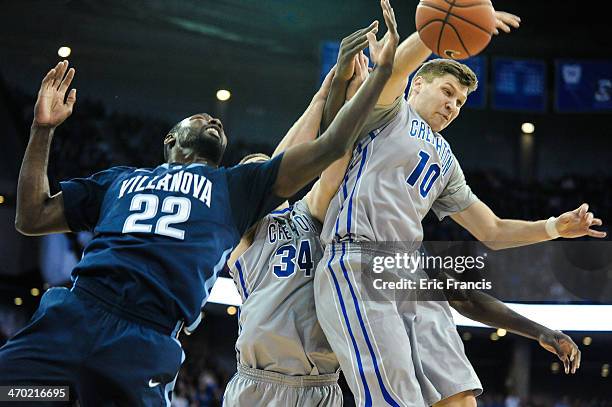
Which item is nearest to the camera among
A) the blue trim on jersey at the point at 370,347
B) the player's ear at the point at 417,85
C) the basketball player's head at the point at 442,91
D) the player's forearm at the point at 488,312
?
the blue trim on jersey at the point at 370,347

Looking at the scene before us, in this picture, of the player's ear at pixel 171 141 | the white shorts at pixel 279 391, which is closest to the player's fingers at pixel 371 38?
the player's ear at pixel 171 141

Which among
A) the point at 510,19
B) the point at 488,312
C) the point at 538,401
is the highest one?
the point at 510,19

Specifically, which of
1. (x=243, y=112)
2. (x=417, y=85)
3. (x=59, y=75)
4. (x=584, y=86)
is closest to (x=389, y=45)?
(x=417, y=85)

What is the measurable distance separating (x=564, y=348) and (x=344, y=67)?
196 centimetres

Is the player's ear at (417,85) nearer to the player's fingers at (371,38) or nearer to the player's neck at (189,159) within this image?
the player's fingers at (371,38)

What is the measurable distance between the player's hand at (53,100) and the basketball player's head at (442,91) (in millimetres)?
1889

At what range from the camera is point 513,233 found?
15.6 feet

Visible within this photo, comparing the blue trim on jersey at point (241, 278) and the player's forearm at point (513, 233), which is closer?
the blue trim on jersey at point (241, 278)

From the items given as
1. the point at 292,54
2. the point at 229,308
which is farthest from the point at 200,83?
the point at 229,308

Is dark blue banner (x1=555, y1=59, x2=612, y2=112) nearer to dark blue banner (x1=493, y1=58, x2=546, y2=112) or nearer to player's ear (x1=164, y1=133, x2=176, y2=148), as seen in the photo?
dark blue banner (x1=493, y1=58, x2=546, y2=112)

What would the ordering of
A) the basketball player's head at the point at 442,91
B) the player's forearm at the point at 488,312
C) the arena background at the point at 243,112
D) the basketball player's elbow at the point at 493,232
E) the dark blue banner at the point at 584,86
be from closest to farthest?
1. the basketball player's head at the point at 442,91
2. the player's forearm at the point at 488,312
3. the basketball player's elbow at the point at 493,232
4. the arena background at the point at 243,112
5. the dark blue banner at the point at 584,86

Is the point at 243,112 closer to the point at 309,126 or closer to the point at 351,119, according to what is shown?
the point at 309,126

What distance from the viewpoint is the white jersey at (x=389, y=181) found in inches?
154

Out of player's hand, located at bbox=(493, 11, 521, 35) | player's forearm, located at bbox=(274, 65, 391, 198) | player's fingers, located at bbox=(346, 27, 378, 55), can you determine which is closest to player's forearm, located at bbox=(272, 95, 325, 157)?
player's fingers, located at bbox=(346, 27, 378, 55)
